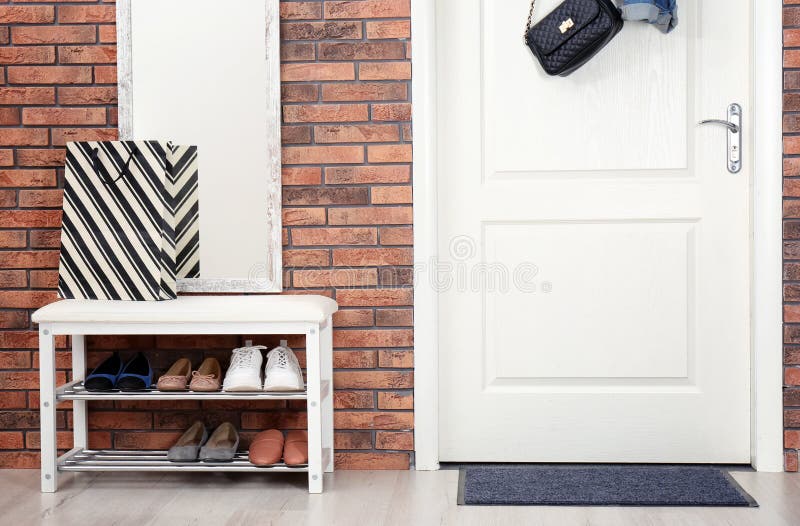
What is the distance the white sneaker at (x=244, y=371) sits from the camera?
7.48 feet

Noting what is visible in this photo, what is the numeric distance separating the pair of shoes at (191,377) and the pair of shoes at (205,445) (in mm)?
175

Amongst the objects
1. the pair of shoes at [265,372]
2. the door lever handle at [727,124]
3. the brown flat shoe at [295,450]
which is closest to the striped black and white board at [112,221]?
the pair of shoes at [265,372]

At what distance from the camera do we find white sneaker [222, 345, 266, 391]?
7.48ft

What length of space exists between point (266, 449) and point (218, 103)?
3.52 feet

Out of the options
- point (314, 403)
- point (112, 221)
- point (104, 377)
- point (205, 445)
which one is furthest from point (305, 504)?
point (112, 221)

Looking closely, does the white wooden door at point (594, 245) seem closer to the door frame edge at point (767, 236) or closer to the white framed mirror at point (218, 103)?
the door frame edge at point (767, 236)

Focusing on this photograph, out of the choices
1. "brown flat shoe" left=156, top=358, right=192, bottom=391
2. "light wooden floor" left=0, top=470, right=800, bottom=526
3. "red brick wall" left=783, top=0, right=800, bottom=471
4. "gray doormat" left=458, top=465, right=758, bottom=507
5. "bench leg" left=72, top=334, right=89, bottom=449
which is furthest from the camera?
"bench leg" left=72, top=334, right=89, bottom=449

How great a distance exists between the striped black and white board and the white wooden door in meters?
0.90

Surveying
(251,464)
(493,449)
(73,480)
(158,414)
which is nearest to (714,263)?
(493,449)

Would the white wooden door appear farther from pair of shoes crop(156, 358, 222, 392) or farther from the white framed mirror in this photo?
pair of shoes crop(156, 358, 222, 392)

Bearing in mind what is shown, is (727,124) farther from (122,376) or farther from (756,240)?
(122,376)

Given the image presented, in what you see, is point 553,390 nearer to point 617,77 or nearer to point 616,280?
point 616,280

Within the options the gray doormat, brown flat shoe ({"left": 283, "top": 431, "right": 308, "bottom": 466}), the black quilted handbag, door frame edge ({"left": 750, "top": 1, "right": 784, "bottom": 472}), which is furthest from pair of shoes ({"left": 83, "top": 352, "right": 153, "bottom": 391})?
door frame edge ({"left": 750, "top": 1, "right": 784, "bottom": 472})

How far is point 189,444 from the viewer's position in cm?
239
